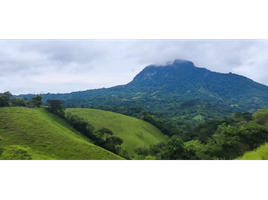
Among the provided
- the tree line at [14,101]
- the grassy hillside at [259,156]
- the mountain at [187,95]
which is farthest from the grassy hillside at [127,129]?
the mountain at [187,95]

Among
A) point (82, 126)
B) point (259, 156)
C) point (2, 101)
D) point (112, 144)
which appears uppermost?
point (2, 101)

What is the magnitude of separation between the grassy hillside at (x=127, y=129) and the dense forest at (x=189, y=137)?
4.61m

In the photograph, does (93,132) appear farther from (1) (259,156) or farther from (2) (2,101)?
(1) (259,156)

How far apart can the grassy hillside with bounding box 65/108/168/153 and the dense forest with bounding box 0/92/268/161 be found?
15.1 ft

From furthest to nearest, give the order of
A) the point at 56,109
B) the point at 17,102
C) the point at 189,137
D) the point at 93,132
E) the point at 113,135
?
the point at 189,137, the point at 56,109, the point at 113,135, the point at 17,102, the point at 93,132

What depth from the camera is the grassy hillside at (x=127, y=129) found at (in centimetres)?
3613

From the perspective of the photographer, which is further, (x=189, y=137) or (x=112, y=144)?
(x=189, y=137)

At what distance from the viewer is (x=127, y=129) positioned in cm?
4188

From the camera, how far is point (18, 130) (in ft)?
71.1

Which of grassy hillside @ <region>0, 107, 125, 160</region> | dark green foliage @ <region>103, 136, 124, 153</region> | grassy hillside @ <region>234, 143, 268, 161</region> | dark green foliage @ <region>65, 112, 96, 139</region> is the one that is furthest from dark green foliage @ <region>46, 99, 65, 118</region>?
grassy hillside @ <region>234, 143, 268, 161</region>

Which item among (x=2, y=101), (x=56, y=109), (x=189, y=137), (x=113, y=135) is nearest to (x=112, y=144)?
(x=113, y=135)

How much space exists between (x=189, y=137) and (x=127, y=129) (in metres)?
18.8

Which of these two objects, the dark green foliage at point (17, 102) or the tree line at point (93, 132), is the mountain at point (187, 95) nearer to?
the tree line at point (93, 132)
